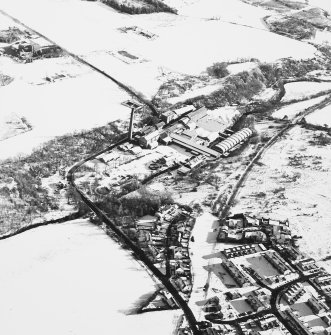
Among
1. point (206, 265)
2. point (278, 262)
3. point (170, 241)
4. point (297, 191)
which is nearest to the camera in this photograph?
point (206, 265)

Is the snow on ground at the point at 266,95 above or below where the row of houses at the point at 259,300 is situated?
above

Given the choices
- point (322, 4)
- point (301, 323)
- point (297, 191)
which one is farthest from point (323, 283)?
point (322, 4)

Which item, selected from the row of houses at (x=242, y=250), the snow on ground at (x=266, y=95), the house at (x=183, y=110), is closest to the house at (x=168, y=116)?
the house at (x=183, y=110)

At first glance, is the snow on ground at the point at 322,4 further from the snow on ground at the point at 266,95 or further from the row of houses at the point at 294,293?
the row of houses at the point at 294,293

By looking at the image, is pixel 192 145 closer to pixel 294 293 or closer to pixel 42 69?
pixel 294 293

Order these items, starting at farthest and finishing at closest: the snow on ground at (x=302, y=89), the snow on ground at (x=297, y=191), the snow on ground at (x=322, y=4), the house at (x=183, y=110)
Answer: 1. the snow on ground at (x=322, y=4)
2. the snow on ground at (x=302, y=89)
3. the house at (x=183, y=110)
4. the snow on ground at (x=297, y=191)

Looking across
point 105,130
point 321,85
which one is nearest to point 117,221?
point 105,130
